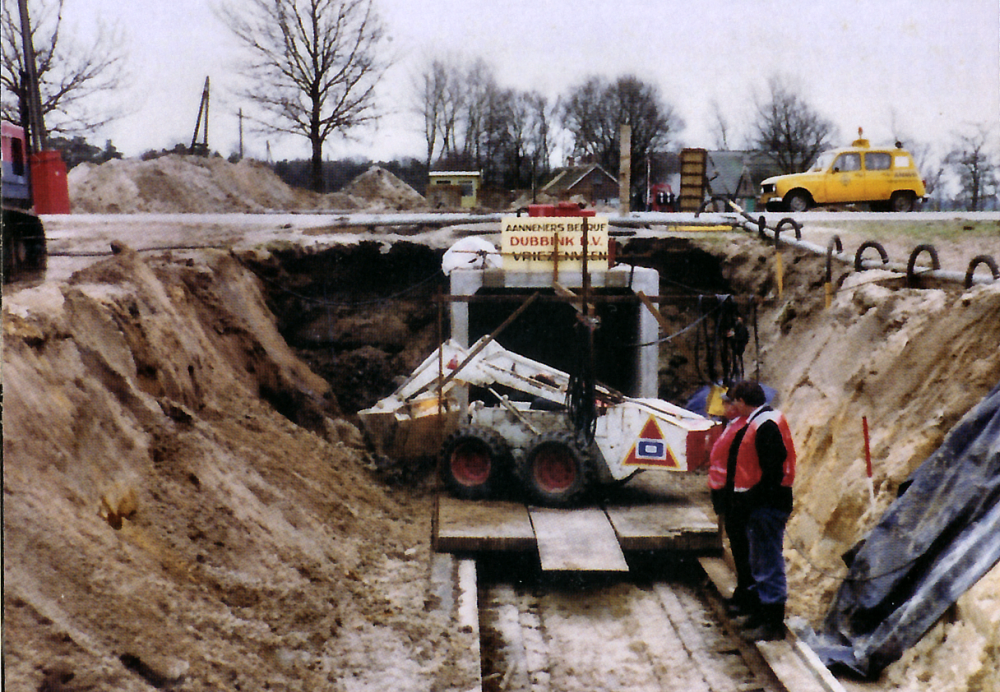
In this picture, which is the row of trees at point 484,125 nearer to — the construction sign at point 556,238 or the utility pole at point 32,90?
the construction sign at point 556,238

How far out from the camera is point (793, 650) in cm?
545

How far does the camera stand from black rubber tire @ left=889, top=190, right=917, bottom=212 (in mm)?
6543

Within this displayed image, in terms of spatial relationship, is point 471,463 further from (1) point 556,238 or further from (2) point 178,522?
(2) point 178,522

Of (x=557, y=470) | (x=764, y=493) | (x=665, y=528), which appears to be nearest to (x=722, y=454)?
(x=764, y=493)

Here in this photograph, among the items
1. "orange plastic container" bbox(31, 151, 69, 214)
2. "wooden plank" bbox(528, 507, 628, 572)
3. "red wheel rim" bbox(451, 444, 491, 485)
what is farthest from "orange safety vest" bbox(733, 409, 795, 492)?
"orange plastic container" bbox(31, 151, 69, 214)

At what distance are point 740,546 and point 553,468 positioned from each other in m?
3.10

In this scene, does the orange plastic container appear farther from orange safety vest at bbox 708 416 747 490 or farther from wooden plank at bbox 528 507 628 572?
orange safety vest at bbox 708 416 747 490

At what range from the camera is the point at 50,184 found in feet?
21.7

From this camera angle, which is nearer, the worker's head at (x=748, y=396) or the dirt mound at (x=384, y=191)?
the worker's head at (x=748, y=396)

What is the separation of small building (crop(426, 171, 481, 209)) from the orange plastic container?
111 inches

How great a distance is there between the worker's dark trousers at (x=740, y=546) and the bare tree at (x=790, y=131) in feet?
9.18

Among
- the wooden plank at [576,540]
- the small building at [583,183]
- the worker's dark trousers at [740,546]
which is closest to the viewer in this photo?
the worker's dark trousers at [740,546]

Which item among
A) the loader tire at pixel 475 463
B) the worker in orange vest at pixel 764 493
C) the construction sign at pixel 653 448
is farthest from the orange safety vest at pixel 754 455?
the loader tire at pixel 475 463

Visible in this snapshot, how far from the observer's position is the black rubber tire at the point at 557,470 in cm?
864
